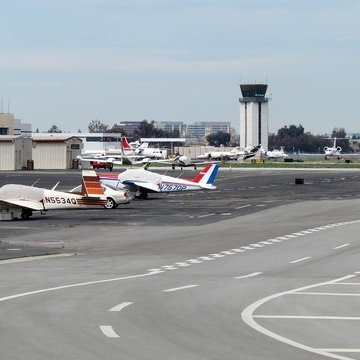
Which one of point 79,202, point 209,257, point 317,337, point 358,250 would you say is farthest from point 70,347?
point 79,202

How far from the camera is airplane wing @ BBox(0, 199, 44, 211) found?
58500 millimetres

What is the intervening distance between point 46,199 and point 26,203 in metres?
1.27

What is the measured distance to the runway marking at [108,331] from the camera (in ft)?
59.7

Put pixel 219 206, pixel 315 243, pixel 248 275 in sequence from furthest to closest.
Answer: pixel 219 206, pixel 315 243, pixel 248 275

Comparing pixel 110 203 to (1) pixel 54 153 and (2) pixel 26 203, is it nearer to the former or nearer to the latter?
(2) pixel 26 203

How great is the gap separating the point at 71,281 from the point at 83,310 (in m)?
6.53

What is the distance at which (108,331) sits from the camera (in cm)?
1872

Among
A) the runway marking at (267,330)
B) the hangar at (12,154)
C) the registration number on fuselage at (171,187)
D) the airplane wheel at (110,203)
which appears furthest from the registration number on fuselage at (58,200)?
the hangar at (12,154)

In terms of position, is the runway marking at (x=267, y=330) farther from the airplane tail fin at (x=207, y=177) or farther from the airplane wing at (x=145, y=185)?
the airplane wing at (x=145, y=185)

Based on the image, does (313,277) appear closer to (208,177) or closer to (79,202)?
(79,202)

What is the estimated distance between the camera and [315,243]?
43062mm

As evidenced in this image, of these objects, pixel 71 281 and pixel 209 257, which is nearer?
pixel 71 281

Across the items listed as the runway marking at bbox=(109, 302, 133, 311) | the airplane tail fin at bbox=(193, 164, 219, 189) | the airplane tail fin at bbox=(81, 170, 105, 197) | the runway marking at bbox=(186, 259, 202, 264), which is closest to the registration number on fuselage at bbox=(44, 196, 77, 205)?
the airplane tail fin at bbox=(81, 170, 105, 197)

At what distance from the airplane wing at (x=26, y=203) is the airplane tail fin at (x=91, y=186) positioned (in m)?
2.60
